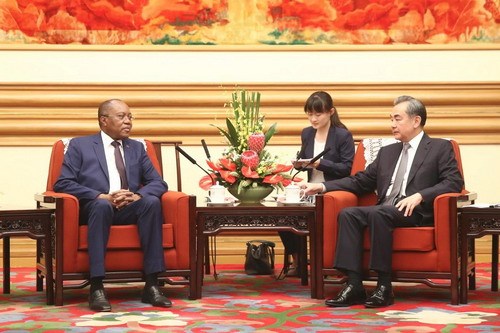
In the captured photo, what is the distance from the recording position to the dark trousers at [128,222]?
5590 millimetres

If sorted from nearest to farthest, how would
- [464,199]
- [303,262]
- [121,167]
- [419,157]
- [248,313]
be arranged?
[248,313] → [464,199] → [419,157] → [121,167] → [303,262]

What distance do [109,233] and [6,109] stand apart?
8.10ft

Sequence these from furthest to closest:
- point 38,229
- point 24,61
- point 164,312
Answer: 1. point 24,61
2. point 38,229
3. point 164,312

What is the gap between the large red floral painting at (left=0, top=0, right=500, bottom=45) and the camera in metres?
7.74

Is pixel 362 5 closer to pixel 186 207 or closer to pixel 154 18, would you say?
pixel 154 18

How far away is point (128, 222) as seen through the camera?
19.2ft

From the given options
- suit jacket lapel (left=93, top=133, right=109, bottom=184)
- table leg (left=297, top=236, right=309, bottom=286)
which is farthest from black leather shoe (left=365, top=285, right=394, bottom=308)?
suit jacket lapel (left=93, top=133, right=109, bottom=184)

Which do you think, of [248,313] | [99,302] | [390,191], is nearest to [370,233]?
[390,191]

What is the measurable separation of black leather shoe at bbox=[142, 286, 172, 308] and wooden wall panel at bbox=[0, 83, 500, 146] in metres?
2.30

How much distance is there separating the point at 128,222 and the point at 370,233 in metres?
1.45

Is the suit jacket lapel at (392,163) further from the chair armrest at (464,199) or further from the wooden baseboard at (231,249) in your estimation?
the wooden baseboard at (231,249)

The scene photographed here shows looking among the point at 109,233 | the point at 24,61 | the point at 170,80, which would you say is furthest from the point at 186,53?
the point at 109,233

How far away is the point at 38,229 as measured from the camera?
5758 mm

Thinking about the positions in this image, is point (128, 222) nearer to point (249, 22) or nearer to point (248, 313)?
point (248, 313)
